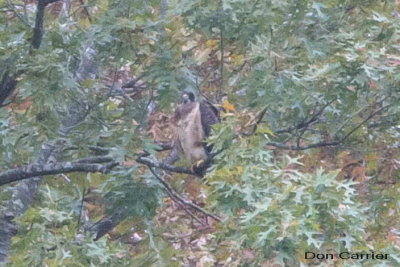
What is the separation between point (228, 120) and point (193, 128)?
178 cm

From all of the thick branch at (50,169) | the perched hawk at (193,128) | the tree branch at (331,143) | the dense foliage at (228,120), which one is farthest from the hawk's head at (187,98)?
the tree branch at (331,143)

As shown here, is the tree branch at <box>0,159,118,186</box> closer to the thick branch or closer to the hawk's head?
the thick branch

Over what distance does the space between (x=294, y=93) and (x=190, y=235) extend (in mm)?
1906

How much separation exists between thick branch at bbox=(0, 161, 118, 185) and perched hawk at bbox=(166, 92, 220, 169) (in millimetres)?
767

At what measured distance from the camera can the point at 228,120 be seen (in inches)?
175

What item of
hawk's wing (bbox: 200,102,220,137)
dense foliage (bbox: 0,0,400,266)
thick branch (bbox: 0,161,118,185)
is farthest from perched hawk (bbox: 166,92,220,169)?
thick branch (bbox: 0,161,118,185)

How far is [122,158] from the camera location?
5066 mm

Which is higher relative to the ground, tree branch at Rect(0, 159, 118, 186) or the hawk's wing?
tree branch at Rect(0, 159, 118, 186)

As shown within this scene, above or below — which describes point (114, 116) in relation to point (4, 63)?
below

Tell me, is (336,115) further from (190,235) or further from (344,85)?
(190,235)

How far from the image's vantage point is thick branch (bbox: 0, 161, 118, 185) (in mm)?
5469

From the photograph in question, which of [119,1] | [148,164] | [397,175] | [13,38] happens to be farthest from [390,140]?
[13,38]

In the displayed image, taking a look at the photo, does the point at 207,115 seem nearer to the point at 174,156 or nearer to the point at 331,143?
the point at 174,156

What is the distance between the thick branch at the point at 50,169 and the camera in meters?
5.47
